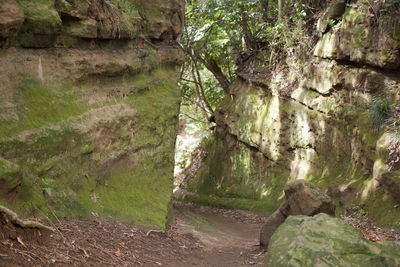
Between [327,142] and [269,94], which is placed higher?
[269,94]

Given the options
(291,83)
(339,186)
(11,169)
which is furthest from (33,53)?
(291,83)

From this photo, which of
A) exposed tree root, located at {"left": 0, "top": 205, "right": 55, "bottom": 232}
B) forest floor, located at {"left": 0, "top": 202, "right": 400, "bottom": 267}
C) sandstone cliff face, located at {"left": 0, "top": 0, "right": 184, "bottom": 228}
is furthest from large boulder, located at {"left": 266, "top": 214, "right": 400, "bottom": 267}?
sandstone cliff face, located at {"left": 0, "top": 0, "right": 184, "bottom": 228}

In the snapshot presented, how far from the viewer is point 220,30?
1875 centimetres

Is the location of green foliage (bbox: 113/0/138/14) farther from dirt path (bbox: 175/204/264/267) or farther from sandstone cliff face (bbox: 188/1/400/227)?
sandstone cliff face (bbox: 188/1/400/227)

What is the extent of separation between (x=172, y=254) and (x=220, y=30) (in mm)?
13344

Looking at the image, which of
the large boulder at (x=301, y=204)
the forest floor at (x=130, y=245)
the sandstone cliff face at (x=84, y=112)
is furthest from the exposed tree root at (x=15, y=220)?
the large boulder at (x=301, y=204)

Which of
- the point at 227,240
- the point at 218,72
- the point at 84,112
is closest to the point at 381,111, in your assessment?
the point at 227,240

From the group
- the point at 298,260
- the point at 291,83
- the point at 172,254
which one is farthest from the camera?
the point at 291,83

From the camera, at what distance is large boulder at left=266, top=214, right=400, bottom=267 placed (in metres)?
5.01

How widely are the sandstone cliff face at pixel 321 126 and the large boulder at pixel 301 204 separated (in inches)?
89.3

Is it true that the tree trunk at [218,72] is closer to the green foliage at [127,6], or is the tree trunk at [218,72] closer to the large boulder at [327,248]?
the green foliage at [127,6]

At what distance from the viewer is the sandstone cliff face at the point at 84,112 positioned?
6.42 m

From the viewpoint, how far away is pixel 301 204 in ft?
27.0

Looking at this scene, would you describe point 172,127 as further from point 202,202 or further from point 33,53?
point 202,202
